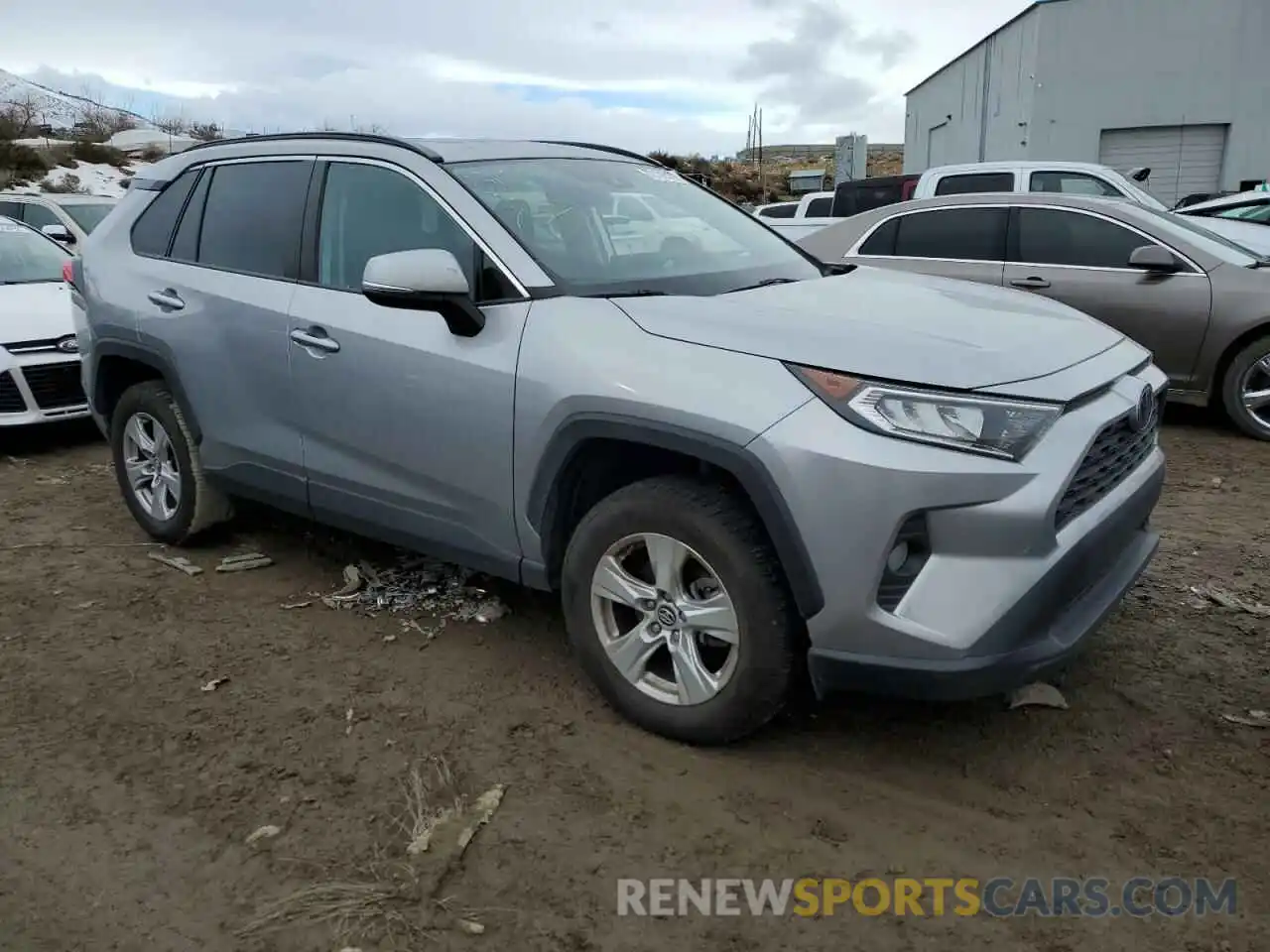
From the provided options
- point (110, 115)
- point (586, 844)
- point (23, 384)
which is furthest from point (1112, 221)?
point (110, 115)

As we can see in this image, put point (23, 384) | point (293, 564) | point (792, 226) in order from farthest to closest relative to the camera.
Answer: point (792, 226)
point (23, 384)
point (293, 564)

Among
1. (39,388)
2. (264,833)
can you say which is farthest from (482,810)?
(39,388)

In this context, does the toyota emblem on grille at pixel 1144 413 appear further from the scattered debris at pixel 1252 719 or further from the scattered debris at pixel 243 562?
the scattered debris at pixel 243 562

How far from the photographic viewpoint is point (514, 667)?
3.64 meters

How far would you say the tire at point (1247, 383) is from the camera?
632 cm

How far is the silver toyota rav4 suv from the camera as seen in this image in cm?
256

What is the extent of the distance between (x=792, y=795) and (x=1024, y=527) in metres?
0.97

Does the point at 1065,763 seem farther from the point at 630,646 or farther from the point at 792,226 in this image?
the point at 792,226

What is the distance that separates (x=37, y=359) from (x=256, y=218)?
3.34 m

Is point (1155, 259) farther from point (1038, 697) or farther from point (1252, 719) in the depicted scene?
point (1038, 697)

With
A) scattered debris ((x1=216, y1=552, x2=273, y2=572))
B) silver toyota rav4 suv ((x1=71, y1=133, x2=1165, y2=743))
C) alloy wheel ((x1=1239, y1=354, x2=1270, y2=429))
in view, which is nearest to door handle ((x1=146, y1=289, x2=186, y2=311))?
silver toyota rav4 suv ((x1=71, y1=133, x2=1165, y2=743))

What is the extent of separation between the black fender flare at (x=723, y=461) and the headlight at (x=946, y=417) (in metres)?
0.27

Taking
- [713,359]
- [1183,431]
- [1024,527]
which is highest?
[713,359]

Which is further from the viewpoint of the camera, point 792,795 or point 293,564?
point 293,564
